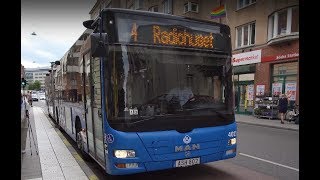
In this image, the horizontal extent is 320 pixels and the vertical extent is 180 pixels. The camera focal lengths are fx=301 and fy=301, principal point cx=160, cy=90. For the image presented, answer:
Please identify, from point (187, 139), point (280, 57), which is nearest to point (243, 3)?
point (280, 57)

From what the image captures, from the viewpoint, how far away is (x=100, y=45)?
183 inches

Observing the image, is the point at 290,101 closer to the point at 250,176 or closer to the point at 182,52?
the point at 250,176

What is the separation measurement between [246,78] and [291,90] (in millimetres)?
4381

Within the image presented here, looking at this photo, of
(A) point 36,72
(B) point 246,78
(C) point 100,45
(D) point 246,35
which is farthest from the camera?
(A) point 36,72

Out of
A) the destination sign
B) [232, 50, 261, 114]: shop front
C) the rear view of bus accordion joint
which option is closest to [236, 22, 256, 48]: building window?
[232, 50, 261, 114]: shop front

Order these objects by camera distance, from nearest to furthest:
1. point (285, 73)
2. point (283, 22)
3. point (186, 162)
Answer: point (186, 162) → point (285, 73) → point (283, 22)

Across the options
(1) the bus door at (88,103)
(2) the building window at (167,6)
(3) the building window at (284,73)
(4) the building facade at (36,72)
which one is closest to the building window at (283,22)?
(3) the building window at (284,73)

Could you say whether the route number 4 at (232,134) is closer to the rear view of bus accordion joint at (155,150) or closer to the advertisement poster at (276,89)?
the rear view of bus accordion joint at (155,150)

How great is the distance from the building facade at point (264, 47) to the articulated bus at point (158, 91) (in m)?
11.0

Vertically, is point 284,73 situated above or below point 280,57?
below

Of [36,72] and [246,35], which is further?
[36,72]

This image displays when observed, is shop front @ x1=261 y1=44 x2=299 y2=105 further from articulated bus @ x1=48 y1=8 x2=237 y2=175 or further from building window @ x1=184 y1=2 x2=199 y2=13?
articulated bus @ x1=48 y1=8 x2=237 y2=175

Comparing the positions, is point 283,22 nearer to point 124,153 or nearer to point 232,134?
point 232,134

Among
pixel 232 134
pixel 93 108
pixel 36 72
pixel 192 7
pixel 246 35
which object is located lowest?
pixel 232 134
